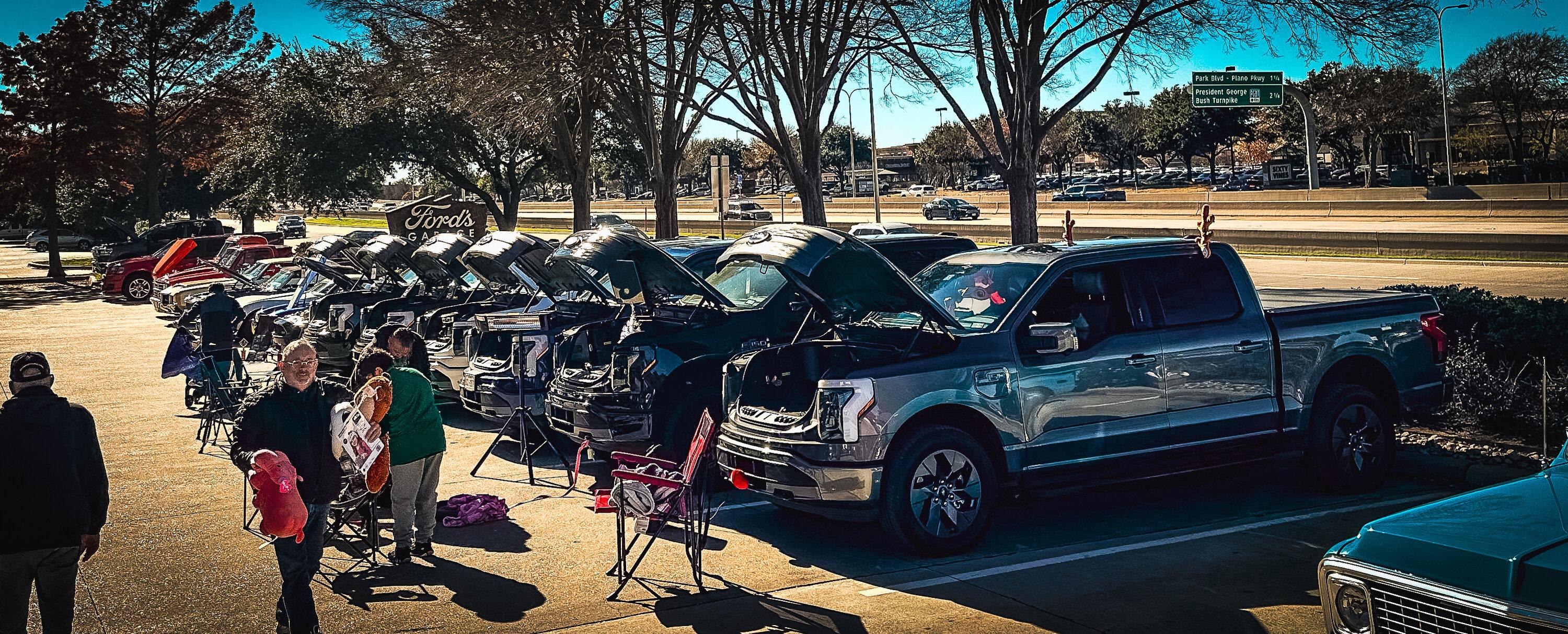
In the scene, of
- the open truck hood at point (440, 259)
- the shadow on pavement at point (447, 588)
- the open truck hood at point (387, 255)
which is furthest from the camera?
the open truck hood at point (387, 255)

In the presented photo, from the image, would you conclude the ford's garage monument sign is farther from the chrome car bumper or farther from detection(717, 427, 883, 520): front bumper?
the chrome car bumper

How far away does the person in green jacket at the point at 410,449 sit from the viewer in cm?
751

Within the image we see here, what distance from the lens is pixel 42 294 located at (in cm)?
3850

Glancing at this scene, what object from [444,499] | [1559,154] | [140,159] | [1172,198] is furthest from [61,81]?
[1559,154]

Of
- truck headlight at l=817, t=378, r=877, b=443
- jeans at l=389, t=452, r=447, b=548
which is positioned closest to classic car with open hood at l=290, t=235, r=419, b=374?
jeans at l=389, t=452, r=447, b=548

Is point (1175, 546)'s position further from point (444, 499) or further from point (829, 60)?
point (829, 60)

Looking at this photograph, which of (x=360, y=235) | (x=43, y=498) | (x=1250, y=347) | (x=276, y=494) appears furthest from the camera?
(x=360, y=235)

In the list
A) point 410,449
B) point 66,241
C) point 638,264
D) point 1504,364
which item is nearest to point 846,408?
point 410,449

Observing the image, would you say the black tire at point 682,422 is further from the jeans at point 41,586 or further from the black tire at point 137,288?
the black tire at point 137,288

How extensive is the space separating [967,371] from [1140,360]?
1.33m

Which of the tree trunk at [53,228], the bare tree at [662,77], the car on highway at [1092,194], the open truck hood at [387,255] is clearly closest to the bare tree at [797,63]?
the bare tree at [662,77]

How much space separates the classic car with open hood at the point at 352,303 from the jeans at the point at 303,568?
9.09m

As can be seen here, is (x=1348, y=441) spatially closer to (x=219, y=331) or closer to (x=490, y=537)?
(x=490, y=537)

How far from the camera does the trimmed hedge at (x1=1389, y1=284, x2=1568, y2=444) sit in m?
9.53
